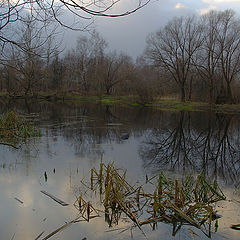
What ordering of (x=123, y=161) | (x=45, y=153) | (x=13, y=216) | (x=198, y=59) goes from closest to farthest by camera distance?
(x=13, y=216) < (x=123, y=161) < (x=45, y=153) < (x=198, y=59)

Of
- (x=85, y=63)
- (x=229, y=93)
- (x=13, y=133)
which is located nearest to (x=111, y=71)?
(x=85, y=63)

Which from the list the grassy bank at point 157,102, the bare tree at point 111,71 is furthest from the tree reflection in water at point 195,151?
the bare tree at point 111,71

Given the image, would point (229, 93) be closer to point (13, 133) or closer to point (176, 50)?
point (176, 50)

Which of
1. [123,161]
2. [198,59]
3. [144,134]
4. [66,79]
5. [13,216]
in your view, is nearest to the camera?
[13,216]

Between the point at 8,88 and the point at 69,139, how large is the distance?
6.60 m

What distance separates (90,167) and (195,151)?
15.2ft

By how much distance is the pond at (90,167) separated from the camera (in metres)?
3.99

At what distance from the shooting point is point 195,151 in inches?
382

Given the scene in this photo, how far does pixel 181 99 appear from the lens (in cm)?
3100

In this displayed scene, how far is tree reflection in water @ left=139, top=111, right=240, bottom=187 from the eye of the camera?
735cm

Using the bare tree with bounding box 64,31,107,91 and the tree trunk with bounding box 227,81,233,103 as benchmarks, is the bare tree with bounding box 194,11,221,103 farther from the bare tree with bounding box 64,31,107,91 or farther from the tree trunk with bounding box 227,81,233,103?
the bare tree with bounding box 64,31,107,91

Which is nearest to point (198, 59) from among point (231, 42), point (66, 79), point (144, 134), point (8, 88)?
point (231, 42)

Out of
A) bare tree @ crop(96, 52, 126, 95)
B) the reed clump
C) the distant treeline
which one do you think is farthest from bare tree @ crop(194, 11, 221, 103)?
the reed clump

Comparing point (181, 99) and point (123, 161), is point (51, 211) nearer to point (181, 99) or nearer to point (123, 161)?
point (123, 161)
